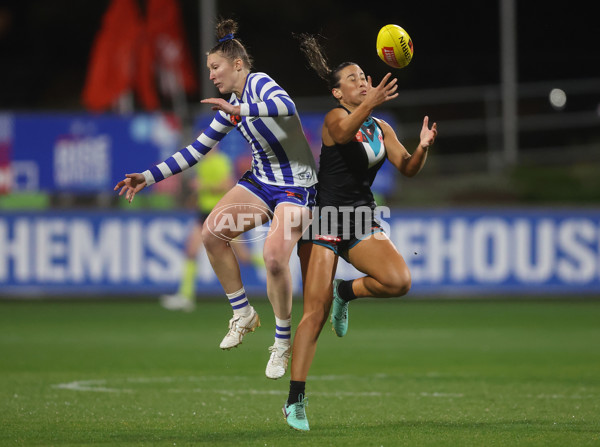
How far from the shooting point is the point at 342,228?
770 cm

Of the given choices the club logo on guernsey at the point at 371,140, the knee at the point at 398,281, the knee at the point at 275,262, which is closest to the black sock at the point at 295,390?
the knee at the point at 275,262

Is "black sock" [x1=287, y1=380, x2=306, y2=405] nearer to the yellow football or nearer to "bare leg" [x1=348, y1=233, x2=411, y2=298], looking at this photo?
"bare leg" [x1=348, y1=233, x2=411, y2=298]

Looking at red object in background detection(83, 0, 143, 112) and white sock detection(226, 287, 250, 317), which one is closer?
white sock detection(226, 287, 250, 317)

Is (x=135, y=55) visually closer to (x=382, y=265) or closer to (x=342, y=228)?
(x=342, y=228)

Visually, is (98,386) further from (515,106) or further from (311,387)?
(515,106)

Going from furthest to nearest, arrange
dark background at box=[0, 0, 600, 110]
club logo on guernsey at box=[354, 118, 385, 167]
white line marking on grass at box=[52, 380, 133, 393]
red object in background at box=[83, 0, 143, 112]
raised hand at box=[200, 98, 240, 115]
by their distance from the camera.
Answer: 1. dark background at box=[0, 0, 600, 110]
2. red object in background at box=[83, 0, 143, 112]
3. white line marking on grass at box=[52, 380, 133, 393]
4. club logo on guernsey at box=[354, 118, 385, 167]
5. raised hand at box=[200, 98, 240, 115]

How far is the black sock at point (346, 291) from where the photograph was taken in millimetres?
8117

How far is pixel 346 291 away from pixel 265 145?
4.11 ft

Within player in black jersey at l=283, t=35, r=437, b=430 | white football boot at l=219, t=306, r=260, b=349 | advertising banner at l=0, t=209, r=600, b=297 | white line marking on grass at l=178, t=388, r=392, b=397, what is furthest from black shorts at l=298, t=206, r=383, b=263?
advertising banner at l=0, t=209, r=600, b=297

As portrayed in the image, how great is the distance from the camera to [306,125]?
755 inches

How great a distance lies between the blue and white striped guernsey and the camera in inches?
309

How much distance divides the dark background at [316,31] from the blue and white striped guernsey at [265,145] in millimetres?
19624

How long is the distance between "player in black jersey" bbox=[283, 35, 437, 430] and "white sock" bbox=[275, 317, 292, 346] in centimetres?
35

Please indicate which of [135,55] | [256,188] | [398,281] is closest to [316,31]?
[135,55]
